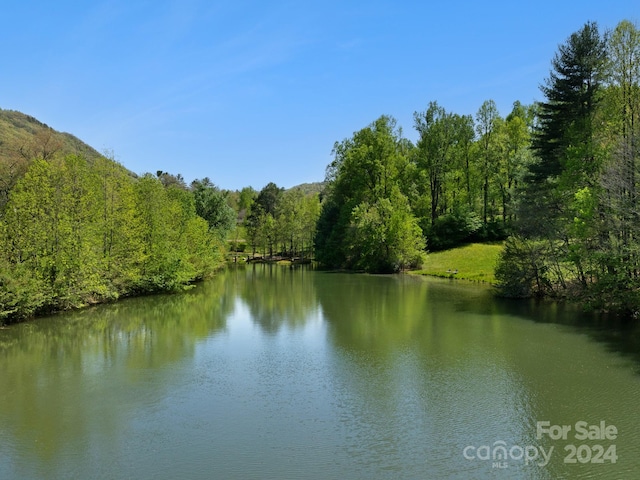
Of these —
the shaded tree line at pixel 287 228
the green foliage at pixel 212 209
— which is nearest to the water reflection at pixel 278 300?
the green foliage at pixel 212 209

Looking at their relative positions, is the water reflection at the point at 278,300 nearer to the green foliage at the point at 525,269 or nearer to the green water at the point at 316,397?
the green water at the point at 316,397

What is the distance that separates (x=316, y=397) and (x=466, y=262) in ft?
117

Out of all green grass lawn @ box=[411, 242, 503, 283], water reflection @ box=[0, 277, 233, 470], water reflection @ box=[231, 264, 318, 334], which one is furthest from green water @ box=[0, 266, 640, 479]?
green grass lawn @ box=[411, 242, 503, 283]

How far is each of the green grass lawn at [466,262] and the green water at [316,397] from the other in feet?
55.6

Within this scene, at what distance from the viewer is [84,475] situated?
7.50 metres

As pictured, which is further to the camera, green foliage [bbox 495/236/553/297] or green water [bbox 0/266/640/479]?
green foliage [bbox 495/236/553/297]

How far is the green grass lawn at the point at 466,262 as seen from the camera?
127 feet

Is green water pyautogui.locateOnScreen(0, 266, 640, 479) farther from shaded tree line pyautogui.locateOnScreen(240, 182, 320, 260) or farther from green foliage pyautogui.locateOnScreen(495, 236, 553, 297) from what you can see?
shaded tree line pyautogui.locateOnScreen(240, 182, 320, 260)

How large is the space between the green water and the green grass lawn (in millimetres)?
16961

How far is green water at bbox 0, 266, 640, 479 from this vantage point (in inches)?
313

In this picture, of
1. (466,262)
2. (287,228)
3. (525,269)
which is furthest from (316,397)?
(287,228)

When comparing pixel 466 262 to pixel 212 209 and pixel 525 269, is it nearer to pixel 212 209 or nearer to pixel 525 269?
pixel 525 269

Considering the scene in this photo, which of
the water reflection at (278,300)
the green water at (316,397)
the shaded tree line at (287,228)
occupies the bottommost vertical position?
the green water at (316,397)

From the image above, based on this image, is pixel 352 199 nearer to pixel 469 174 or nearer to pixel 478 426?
pixel 469 174
